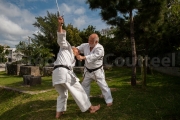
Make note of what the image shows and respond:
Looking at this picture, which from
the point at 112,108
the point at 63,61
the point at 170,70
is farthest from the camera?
the point at 170,70

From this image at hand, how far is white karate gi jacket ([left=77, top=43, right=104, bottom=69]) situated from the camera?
3961 mm

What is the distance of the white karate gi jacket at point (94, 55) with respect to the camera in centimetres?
396

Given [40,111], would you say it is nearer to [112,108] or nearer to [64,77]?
[64,77]

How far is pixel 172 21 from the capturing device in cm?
1051

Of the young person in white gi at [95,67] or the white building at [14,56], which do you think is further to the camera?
the white building at [14,56]

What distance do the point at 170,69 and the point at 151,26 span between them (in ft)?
12.5

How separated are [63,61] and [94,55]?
2.42ft

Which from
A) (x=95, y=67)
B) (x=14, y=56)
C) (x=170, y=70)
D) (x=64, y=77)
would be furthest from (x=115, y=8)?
(x=14, y=56)

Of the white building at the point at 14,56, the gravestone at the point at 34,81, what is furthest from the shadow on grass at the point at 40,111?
the white building at the point at 14,56

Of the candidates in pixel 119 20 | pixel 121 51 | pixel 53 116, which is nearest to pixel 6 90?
pixel 53 116

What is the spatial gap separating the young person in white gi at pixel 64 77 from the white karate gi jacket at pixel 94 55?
1.24ft

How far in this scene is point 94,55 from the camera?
158 inches

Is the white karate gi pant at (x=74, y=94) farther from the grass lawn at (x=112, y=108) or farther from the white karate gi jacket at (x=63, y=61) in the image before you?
the grass lawn at (x=112, y=108)

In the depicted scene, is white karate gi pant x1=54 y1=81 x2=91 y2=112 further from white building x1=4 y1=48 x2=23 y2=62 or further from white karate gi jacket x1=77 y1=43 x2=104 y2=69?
white building x1=4 y1=48 x2=23 y2=62
